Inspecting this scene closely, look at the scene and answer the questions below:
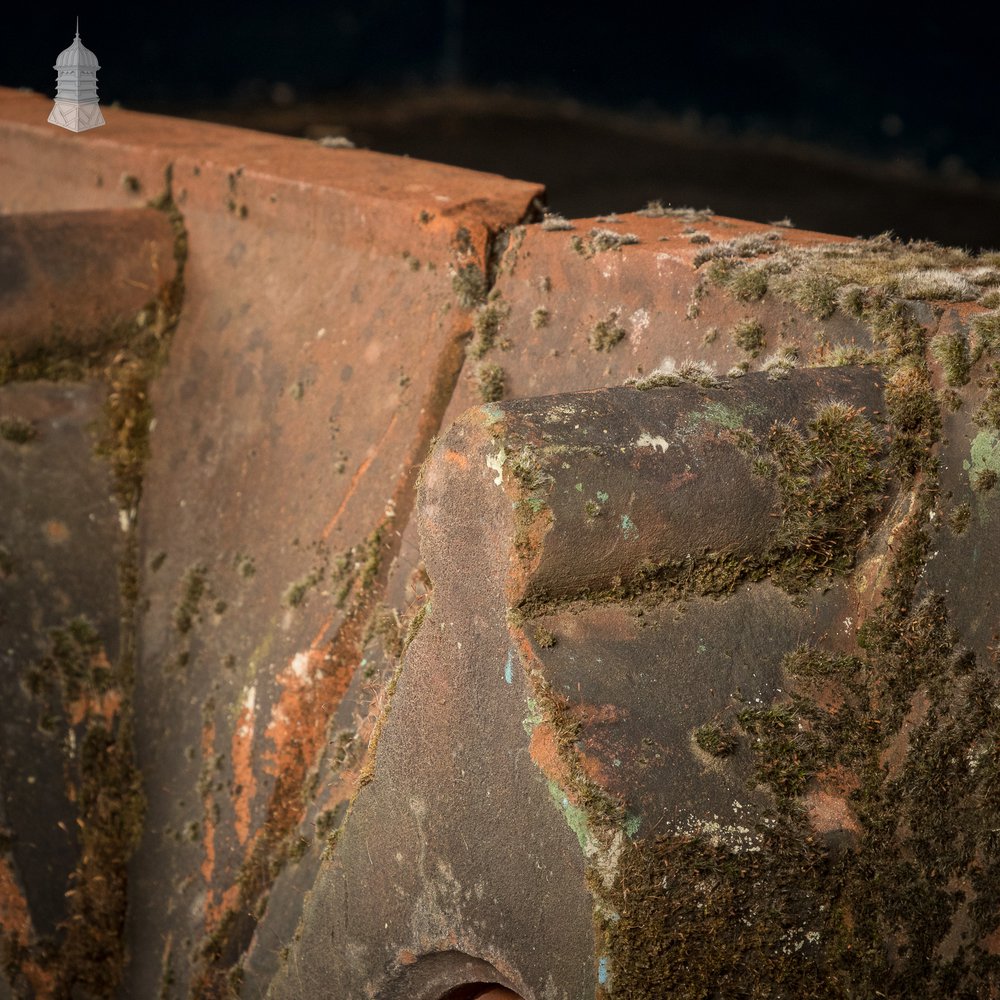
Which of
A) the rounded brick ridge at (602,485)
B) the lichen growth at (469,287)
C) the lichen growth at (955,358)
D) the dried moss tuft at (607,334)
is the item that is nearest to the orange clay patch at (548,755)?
the rounded brick ridge at (602,485)

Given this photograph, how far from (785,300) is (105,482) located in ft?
9.55

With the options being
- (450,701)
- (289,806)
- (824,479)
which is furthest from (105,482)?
(824,479)

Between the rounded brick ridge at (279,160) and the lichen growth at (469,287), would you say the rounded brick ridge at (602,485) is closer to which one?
the lichen growth at (469,287)

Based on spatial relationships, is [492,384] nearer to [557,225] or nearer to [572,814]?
[557,225]

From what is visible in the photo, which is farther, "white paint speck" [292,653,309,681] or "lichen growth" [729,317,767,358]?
"white paint speck" [292,653,309,681]

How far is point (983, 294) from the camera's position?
3.38 m

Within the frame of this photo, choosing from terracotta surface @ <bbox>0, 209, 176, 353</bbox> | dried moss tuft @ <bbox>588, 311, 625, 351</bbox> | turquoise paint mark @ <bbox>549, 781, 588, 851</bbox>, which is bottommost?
turquoise paint mark @ <bbox>549, 781, 588, 851</bbox>

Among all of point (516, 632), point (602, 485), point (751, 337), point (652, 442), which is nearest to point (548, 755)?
point (516, 632)

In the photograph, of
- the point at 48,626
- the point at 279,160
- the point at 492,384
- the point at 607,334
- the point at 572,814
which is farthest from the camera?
the point at 279,160

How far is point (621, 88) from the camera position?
9250 mm

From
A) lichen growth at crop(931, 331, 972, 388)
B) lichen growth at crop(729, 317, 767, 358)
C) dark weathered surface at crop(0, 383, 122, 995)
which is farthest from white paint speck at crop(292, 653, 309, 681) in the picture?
lichen growth at crop(931, 331, 972, 388)

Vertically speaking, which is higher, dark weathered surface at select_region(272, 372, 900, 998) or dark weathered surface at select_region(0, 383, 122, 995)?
dark weathered surface at select_region(272, 372, 900, 998)

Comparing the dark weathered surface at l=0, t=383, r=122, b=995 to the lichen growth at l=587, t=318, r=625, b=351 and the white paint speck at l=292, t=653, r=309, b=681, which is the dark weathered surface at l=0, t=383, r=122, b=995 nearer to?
the white paint speck at l=292, t=653, r=309, b=681

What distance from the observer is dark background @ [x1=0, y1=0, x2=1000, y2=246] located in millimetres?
7734
